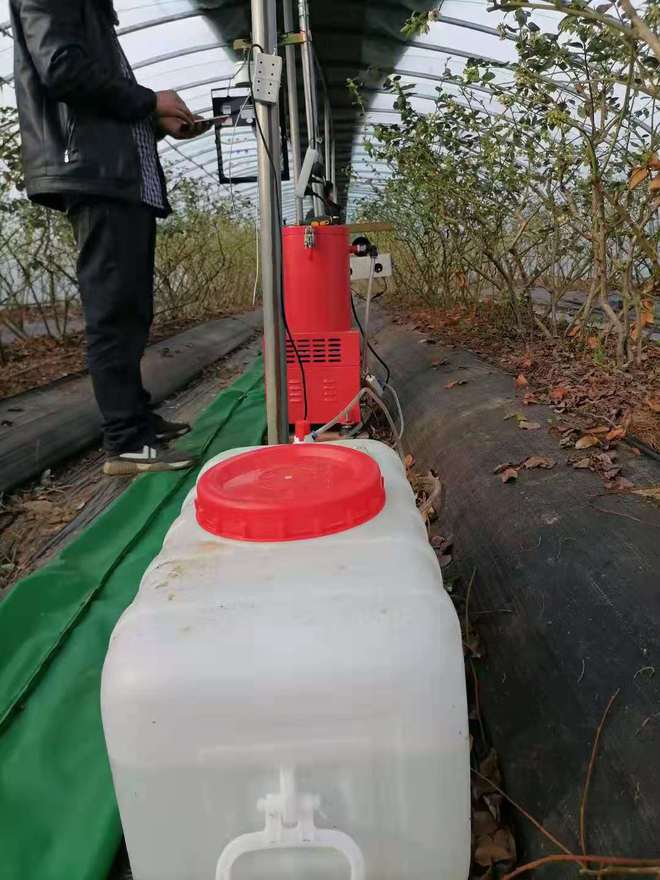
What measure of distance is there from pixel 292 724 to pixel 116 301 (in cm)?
178

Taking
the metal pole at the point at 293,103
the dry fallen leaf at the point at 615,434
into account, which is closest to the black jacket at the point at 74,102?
the metal pole at the point at 293,103

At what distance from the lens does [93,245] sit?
2.05 m

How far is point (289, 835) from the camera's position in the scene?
2.14ft

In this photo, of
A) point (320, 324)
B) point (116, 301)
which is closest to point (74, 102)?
point (116, 301)

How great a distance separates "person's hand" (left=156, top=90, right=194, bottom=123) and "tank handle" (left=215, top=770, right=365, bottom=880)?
2195mm

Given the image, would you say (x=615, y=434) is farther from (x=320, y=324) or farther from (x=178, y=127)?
(x=178, y=127)

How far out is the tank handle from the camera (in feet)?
2.10

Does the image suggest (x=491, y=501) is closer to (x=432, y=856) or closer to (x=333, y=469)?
(x=333, y=469)

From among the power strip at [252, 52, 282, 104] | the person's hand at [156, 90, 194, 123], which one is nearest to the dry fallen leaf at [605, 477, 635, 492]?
the power strip at [252, 52, 282, 104]

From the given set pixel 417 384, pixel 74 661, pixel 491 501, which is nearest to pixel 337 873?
pixel 74 661

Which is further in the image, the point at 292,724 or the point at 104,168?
the point at 104,168

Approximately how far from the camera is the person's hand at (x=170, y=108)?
2.16 meters

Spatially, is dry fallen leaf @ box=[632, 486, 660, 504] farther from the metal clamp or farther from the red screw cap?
the metal clamp

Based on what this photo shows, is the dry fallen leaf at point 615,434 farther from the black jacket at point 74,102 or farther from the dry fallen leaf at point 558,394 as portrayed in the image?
the black jacket at point 74,102
